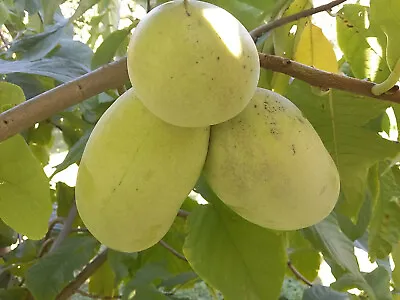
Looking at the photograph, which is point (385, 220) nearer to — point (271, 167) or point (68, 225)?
point (271, 167)

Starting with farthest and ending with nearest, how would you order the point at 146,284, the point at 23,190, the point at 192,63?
the point at 146,284, the point at 23,190, the point at 192,63

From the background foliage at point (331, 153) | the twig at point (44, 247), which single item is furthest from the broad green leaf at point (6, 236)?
the background foliage at point (331, 153)

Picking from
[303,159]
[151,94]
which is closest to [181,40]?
[151,94]

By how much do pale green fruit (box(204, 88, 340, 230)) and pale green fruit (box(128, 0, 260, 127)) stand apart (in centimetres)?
5

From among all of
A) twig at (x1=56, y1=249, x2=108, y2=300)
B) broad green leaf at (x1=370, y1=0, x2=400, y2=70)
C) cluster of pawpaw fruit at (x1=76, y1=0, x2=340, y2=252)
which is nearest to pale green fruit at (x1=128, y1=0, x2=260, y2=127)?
cluster of pawpaw fruit at (x1=76, y1=0, x2=340, y2=252)

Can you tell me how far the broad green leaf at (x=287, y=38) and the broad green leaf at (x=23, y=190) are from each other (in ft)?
0.90

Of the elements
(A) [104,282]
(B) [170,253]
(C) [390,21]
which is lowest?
(A) [104,282]

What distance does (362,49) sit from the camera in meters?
0.62

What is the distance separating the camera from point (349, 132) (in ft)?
2.02

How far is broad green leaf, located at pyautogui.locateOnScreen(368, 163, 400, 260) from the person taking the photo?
26.0 inches

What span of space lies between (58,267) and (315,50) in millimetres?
509

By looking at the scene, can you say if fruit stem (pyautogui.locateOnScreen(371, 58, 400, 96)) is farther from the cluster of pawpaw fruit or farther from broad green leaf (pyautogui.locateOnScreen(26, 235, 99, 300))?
broad green leaf (pyautogui.locateOnScreen(26, 235, 99, 300))

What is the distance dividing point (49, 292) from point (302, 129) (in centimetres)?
52

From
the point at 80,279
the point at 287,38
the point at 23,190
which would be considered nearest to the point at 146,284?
the point at 80,279
